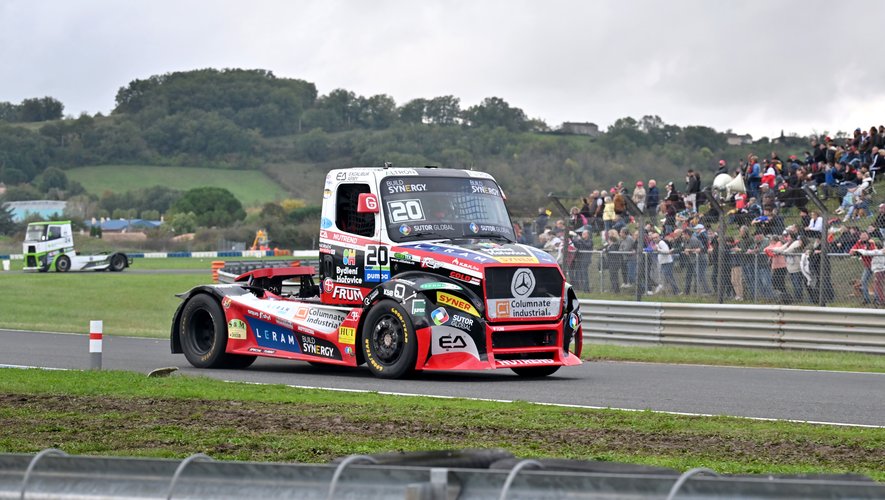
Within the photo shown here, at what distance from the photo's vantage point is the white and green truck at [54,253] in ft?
176

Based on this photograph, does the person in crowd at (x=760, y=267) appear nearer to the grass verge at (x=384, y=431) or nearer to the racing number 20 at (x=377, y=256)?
the racing number 20 at (x=377, y=256)

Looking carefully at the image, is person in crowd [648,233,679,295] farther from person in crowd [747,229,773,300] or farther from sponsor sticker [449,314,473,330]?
sponsor sticker [449,314,473,330]

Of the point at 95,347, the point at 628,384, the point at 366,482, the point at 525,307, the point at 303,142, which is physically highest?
the point at 303,142

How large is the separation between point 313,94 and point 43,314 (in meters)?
98.3

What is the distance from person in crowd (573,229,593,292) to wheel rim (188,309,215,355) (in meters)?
8.29

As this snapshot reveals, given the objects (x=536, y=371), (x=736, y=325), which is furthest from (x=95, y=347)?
(x=736, y=325)

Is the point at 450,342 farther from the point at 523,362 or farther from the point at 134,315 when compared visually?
the point at 134,315

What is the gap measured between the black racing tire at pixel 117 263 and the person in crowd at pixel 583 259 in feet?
121

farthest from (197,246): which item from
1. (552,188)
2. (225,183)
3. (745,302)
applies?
→ (745,302)

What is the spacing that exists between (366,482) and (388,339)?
10.3 metres

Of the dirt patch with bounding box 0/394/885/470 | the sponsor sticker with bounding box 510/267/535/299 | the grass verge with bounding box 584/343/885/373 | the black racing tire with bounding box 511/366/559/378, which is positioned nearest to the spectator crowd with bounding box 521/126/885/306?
the grass verge with bounding box 584/343/885/373

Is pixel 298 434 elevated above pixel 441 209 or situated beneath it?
situated beneath

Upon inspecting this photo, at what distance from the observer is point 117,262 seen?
55.3 meters

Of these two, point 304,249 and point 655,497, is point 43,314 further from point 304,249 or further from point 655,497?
point 304,249
